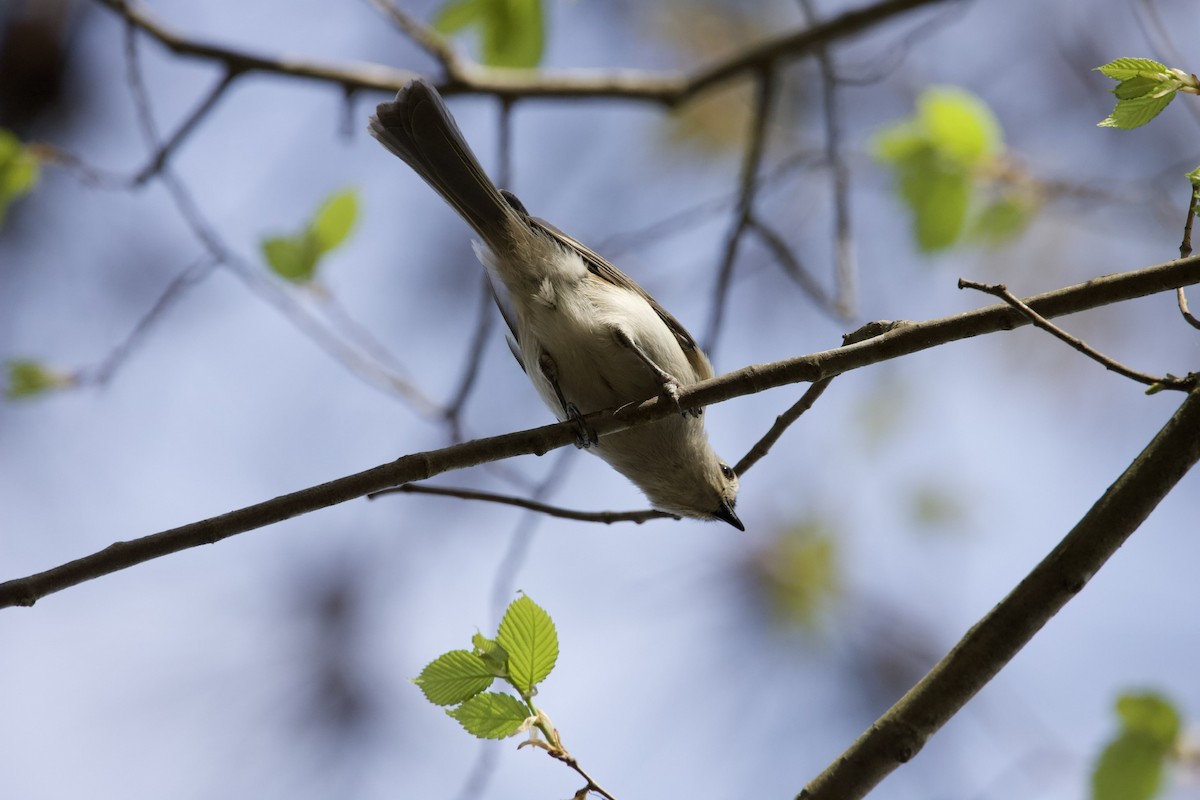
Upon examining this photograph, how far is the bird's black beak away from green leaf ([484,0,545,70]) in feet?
5.64

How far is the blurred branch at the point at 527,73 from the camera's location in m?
3.86

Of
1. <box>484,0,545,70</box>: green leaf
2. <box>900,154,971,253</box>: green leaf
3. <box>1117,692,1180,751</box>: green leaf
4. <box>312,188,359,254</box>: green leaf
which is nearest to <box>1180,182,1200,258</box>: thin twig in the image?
<box>1117,692,1180,751</box>: green leaf

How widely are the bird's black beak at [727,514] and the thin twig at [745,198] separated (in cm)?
56

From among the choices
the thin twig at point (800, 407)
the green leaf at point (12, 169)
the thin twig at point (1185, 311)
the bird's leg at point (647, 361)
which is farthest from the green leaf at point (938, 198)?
the green leaf at point (12, 169)

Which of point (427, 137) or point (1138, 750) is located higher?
point (427, 137)

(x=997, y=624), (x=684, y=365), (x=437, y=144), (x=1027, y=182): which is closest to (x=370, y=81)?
(x=437, y=144)

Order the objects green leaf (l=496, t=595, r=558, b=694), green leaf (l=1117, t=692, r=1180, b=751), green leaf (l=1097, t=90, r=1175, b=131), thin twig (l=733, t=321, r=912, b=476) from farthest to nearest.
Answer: green leaf (l=1117, t=692, r=1180, b=751)
thin twig (l=733, t=321, r=912, b=476)
green leaf (l=496, t=595, r=558, b=694)
green leaf (l=1097, t=90, r=1175, b=131)

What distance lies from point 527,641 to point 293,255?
78.5 inches

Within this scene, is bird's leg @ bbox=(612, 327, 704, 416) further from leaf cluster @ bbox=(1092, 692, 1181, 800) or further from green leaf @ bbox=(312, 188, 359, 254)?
leaf cluster @ bbox=(1092, 692, 1181, 800)

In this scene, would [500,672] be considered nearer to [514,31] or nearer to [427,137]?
[427,137]

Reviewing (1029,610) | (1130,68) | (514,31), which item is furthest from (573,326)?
(1130,68)

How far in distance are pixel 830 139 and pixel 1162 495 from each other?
2.59 meters

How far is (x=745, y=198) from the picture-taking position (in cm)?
394

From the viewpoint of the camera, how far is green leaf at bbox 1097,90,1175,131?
71.9 inches
